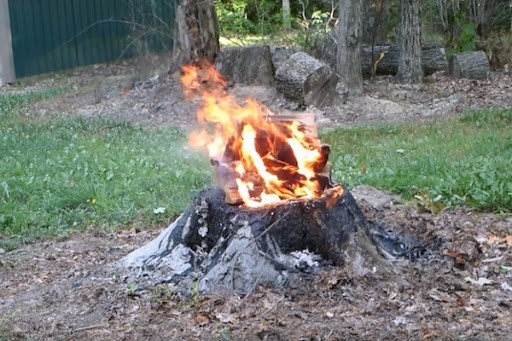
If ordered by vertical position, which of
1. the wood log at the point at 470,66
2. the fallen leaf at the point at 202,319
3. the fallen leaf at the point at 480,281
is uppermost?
the wood log at the point at 470,66

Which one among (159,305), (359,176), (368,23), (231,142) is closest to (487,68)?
(368,23)

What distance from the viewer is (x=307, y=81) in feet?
41.0

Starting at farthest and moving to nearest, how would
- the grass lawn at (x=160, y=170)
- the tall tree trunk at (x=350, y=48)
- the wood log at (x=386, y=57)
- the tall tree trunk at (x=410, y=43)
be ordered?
the wood log at (x=386, y=57)
the tall tree trunk at (x=410, y=43)
the tall tree trunk at (x=350, y=48)
the grass lawn at (x=160, y=170)

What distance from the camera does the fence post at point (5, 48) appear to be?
685 inches

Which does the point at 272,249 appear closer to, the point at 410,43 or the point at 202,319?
the point at 202,319

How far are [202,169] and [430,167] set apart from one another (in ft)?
7.34

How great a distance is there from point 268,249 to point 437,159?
3709 mm

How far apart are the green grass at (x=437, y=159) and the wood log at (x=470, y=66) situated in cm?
288

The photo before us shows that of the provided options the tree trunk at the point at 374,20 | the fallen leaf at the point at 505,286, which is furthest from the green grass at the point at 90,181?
the tree trunk at the point at 374,20

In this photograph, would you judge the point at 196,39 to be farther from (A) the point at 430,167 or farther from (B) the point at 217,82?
(A) the point at 430,167

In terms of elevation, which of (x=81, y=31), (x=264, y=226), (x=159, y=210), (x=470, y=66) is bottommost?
(x=159, y=210)

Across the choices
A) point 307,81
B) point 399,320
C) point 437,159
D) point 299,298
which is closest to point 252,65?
point 307,81

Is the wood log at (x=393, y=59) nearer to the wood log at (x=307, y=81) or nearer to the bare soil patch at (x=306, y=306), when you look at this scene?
the wood log at (x=307, y=81)

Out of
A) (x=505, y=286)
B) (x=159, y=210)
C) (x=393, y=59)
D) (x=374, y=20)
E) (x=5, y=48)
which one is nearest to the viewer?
(x=505, y=286)
